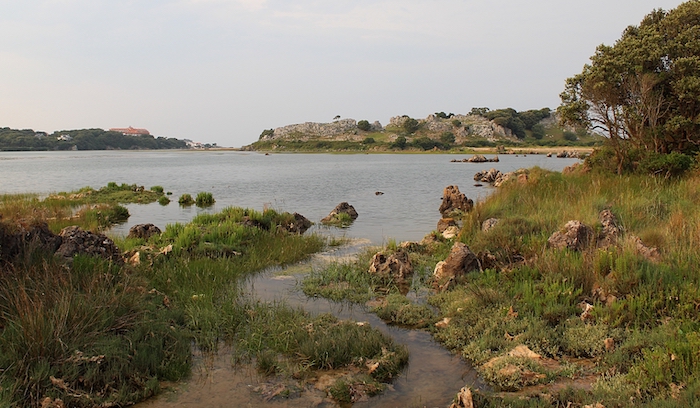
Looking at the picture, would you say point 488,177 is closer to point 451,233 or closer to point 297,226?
point 297,226

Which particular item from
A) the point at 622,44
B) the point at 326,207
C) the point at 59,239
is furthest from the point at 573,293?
the point at 326,207

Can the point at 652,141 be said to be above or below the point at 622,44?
below

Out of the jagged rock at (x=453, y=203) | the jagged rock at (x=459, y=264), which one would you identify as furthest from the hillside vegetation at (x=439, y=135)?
the jagged rock at (x=459, y=264)

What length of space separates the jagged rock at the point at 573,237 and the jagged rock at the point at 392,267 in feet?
10.1

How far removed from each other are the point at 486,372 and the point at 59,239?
775cm

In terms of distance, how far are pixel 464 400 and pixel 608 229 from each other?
7.34 meters

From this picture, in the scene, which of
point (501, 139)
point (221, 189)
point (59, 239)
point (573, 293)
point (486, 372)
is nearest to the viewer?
point (486, 372)

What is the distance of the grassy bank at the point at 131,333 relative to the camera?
545cm

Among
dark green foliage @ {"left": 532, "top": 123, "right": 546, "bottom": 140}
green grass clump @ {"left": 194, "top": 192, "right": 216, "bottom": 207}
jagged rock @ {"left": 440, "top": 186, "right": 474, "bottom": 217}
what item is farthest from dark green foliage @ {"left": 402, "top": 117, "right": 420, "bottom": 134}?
jagged rock @ {"left": 440, "top": 186, "right": 474, "bottom": 217}

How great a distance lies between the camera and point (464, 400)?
5098 millimetres

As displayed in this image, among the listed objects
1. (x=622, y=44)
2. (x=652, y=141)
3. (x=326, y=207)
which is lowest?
(x=326, y=207)

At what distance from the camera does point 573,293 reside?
25.5 ft

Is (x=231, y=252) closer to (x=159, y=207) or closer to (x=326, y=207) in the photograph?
(x=326, y=207)

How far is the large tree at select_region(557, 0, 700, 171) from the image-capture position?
19.2 meters
